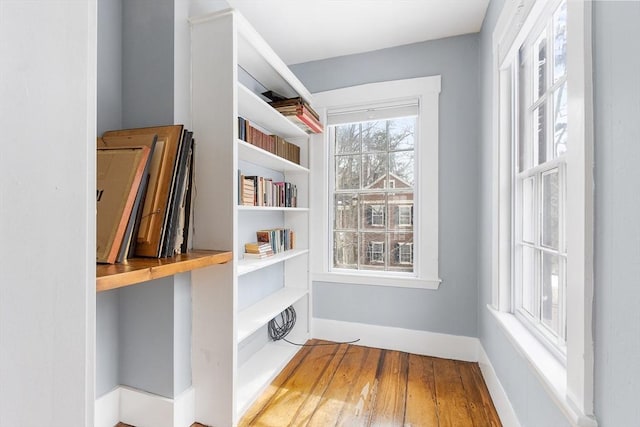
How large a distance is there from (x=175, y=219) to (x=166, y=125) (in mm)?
500

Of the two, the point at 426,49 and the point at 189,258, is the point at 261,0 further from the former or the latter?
the point at 189,258

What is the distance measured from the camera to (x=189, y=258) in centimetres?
126

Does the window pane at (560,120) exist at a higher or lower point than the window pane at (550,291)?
higher

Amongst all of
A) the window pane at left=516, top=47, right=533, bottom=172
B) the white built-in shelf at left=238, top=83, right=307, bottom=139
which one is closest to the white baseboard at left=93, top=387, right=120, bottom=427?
the white built-in shelf at left=238, top=83, right=307, bottom=139

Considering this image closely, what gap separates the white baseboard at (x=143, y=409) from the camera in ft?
4.75

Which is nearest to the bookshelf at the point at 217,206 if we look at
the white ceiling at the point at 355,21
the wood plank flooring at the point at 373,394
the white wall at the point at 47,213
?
the wood plank flooring at the point at 373,394

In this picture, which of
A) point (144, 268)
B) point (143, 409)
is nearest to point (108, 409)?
point (143, 409)

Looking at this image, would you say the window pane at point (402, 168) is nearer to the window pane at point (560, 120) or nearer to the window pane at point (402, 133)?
the window pane at point (402, 133)

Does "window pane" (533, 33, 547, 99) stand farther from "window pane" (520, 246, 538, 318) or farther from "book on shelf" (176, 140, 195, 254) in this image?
"book on shelf" (176, 140, 195, 254)

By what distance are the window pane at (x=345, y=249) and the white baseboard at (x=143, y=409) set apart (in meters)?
1.52

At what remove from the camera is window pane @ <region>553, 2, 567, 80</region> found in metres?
1.17

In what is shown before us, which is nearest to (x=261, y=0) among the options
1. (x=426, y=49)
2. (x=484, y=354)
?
(x=426, y=49)

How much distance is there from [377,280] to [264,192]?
1.18 m
